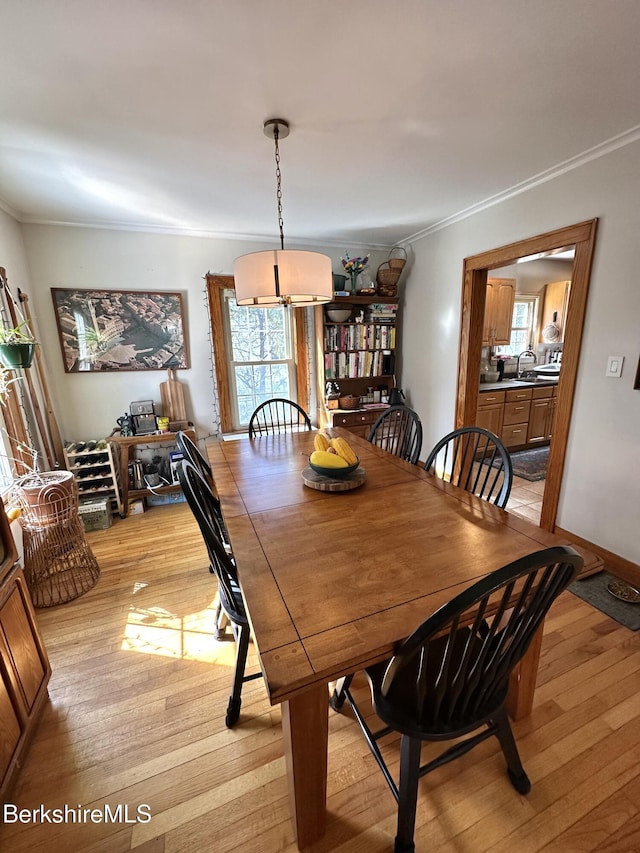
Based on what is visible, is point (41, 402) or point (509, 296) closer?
point (41, 402)

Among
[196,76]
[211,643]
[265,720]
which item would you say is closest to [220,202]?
[196,76]

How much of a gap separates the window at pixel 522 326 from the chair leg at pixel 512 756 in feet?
15.0

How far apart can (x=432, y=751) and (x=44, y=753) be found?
1.43 metres

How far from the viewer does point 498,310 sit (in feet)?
14.3

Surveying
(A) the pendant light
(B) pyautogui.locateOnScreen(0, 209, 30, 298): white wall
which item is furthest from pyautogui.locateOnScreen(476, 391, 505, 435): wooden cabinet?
(B) pyautogui.locateOnScreen(0, 209, 30, 298): white wall

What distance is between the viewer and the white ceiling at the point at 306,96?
113cm

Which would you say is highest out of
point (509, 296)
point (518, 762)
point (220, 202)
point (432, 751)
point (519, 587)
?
point (220, 202)

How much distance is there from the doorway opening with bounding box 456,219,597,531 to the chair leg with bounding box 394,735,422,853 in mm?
2085

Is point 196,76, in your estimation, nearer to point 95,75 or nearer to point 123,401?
point 95,75

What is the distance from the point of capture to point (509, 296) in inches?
173

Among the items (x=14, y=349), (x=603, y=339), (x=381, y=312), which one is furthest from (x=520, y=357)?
(x=14, y=349)

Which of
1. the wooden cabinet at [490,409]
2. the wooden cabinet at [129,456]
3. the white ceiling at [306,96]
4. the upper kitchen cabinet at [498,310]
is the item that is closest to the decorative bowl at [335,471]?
the white ceiling at [306,96]

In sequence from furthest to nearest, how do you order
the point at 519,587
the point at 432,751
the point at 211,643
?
the point at 211,643 → the point at 432,751 → the point at 519,587

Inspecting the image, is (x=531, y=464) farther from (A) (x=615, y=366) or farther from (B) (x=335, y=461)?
(B) (x=335, y=461)
